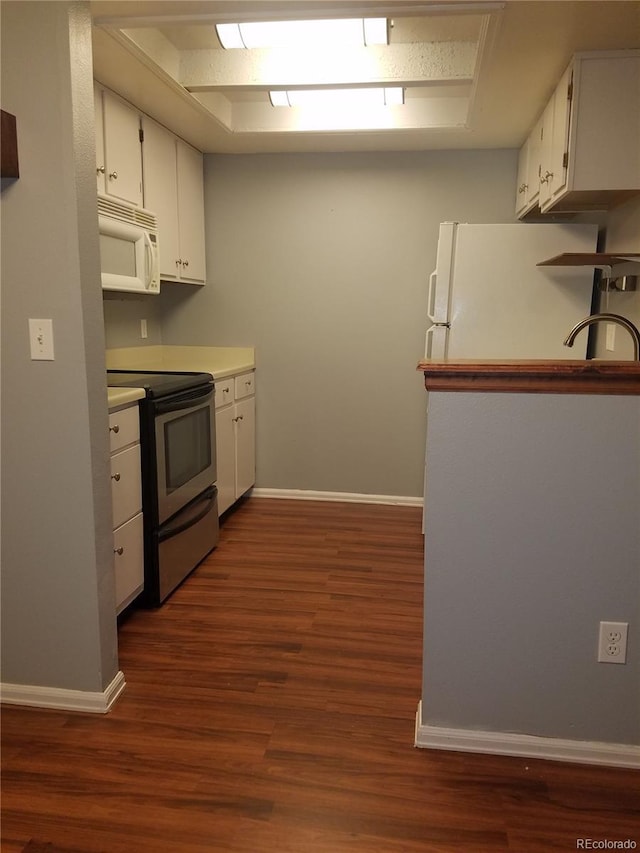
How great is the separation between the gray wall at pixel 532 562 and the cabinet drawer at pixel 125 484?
4.01 feet

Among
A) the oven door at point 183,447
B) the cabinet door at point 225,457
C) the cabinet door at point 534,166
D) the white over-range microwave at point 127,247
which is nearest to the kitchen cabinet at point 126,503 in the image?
the oven door at point 183,447

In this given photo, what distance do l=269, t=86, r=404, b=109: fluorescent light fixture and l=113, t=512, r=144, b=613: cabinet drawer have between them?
2300 millimetres

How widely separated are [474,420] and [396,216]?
2.61 meters

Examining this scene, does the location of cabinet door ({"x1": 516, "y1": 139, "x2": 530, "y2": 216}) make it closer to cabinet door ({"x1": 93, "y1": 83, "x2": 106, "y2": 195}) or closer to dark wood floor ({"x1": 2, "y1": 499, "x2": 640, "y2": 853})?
cabinet door ({"x1": 93, "y1": 83, "x2": 106, "y2": 195})

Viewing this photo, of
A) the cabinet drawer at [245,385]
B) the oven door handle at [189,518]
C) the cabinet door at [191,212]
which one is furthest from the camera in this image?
the cabinet drawer at [245,385]

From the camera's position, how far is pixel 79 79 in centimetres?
177

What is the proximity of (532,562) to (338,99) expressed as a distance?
2.76m

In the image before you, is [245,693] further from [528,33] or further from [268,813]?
[528,33]

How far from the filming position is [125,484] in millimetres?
2434

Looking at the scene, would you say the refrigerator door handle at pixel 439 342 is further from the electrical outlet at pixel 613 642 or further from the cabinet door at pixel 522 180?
the electrical outlet at pixel 613 642

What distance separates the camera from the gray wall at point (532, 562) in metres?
1.67

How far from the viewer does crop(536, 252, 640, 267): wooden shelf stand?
8.04ft

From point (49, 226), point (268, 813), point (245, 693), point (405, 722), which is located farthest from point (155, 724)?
point (49, 226)

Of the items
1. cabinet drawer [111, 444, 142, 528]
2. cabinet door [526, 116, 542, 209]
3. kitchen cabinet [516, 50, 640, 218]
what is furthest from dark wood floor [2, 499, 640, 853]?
cabinet door [526, 116, 542, 209]
